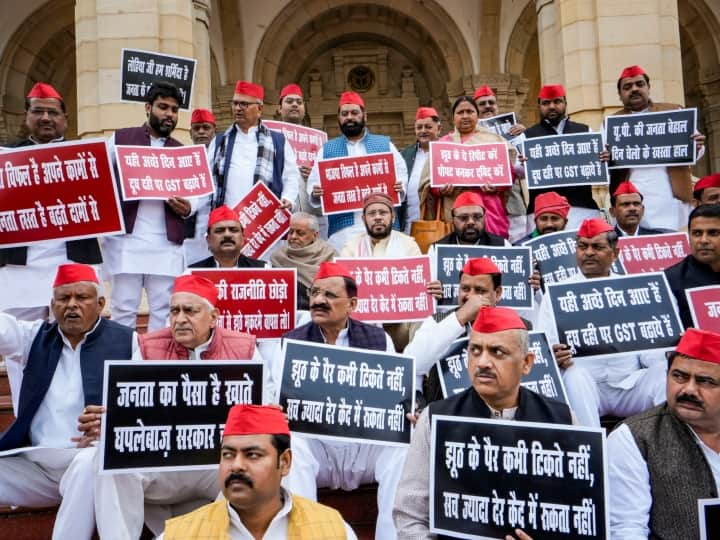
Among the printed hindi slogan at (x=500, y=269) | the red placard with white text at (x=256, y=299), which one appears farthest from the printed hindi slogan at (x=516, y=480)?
the printed hindi slogan at (x=500, y=269)

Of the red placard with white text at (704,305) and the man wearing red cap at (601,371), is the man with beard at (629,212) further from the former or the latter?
the red placard with white text at (704,305)

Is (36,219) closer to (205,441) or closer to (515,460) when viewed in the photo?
(205,441)

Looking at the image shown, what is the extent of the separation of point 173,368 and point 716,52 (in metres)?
14.6

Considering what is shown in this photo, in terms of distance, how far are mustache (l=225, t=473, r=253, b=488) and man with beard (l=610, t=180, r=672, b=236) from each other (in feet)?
14.7

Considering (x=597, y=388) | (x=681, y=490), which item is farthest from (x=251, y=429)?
(x=597, y=388)

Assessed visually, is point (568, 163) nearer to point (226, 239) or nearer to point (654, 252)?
point (654, 252)

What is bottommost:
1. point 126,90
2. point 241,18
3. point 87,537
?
point 87,537

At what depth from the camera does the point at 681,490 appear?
10.8 ft

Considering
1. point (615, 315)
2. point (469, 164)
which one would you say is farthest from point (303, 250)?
point (615, 315)

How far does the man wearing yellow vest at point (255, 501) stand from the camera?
3.17m

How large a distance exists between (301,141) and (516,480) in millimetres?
5395

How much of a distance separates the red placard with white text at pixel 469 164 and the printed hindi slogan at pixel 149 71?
237 cm

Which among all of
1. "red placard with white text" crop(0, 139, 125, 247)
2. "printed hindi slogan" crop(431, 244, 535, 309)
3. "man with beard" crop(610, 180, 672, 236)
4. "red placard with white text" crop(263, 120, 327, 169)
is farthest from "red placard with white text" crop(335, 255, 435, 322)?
"red placard with white text" crop(263, 120, 327, 169)

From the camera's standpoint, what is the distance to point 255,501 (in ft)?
10.5
